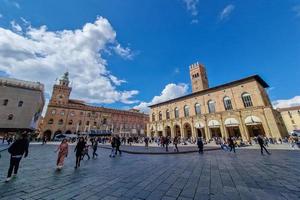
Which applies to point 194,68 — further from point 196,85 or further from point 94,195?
point 94,195

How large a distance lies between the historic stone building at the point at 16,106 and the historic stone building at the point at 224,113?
3127 cm

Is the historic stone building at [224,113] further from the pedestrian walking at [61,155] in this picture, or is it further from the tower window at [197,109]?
the pedestrian walking at [61,155]

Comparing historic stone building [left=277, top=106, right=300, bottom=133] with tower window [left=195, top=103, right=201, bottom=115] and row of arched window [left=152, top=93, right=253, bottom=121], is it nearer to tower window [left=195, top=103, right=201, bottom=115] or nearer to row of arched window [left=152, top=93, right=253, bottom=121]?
row of arched window [left=152, top=93, right=253, bottom=121]

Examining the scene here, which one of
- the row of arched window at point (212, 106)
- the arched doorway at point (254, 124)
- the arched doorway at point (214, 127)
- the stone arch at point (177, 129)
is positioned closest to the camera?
the arched doorway at point (254, 124)

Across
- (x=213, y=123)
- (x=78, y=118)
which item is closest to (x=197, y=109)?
(x=213, y=123)

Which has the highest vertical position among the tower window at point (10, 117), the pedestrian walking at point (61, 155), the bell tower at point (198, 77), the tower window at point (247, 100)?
the bell tower at point (198, 77)

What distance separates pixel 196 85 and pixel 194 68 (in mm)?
6165

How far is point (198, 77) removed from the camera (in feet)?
145

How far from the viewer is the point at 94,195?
333 cm

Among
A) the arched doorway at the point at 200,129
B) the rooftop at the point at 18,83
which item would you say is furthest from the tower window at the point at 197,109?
the rooftop at the point at 18,83

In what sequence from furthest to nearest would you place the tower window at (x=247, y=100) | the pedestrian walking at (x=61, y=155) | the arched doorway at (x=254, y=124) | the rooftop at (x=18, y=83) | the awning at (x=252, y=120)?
the rooftop at (x=18, y=83) < the tower window at (x=247, y=100) < the arched doorway at (x=254, y=124) < the awning at (x=252, y=120) < the pedestrian walking at (x=61, y=155)

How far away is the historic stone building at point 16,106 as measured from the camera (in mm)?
30312

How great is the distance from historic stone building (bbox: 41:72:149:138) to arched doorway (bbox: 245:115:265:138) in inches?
1360

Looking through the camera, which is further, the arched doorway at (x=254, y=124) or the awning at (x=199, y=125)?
the awning at (x=199, y=125)
